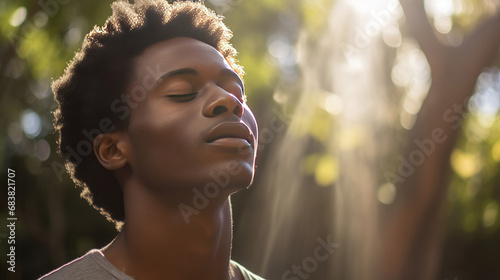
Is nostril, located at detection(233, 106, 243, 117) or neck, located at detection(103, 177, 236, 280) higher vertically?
nostril, located at detection(233, 106, 243, 117)

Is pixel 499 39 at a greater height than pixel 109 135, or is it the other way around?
pixel 499 39

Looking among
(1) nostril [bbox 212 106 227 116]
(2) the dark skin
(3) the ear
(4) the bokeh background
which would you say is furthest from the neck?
(4) the bokeh background

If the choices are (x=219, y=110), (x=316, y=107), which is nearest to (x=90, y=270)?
(x=219, y=110)

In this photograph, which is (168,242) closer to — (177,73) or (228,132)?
(228,132)

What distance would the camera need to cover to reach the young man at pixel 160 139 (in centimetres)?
238

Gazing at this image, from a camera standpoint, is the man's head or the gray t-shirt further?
the man's head

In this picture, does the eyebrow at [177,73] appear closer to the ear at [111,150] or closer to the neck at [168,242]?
the ear at [111,150]

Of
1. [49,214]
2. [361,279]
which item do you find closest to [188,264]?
[361,279]

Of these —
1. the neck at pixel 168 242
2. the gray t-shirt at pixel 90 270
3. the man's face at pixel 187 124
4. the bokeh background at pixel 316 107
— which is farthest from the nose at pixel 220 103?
the bokeh background at pixel 316 107

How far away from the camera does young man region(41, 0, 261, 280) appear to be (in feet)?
7.82

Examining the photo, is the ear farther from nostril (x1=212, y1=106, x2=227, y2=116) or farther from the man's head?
nostril (x1=212, y1=106, x2=227, y2=116)

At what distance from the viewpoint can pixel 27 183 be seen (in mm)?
11672

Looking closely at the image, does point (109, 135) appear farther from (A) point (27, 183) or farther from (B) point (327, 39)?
(A) point (27, 183)

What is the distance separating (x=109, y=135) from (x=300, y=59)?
491 cm
